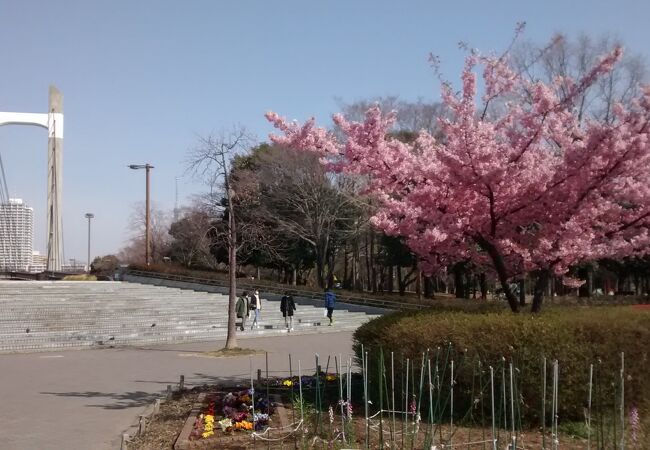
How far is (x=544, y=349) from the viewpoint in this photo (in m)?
6.78

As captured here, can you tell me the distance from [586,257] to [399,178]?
2479 millimetres

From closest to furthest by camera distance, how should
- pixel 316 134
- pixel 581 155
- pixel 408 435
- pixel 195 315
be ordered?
1. pixel 408 435
2. pixel 581 155
3. pixel 316 134
4. pixel 195 315

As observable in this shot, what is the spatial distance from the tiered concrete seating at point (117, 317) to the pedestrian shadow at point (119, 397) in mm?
8531

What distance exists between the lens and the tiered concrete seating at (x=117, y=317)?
2039 cm

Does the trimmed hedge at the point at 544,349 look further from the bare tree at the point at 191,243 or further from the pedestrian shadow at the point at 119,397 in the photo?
the bare tree at the point at 191,243

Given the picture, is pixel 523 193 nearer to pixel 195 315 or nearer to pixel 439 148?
pixel 439 148

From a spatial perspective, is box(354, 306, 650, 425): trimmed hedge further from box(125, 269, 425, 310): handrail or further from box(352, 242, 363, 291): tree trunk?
box(352, 242, 363, 291): tree trunk

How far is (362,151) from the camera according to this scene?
26.1 feet

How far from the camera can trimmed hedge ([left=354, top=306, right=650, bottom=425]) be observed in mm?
6781

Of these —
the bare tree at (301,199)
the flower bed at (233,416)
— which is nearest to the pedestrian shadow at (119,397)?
the flower bed at (233,416)

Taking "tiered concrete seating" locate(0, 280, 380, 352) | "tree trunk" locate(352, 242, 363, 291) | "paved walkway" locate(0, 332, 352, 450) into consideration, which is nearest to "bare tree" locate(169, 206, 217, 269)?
"tree trunk" locate(352, 242, 363, 291)

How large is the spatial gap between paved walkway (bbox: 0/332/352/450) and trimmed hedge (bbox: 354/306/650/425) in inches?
146

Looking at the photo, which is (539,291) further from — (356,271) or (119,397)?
(356,271)

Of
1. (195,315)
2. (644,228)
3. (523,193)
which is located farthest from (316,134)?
(195,315)
